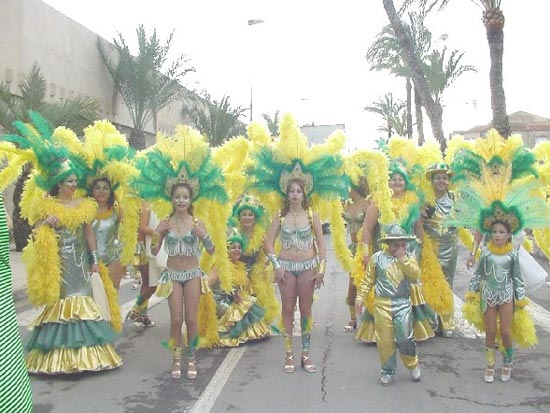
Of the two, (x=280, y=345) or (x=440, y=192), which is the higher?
(x=440, y=192)

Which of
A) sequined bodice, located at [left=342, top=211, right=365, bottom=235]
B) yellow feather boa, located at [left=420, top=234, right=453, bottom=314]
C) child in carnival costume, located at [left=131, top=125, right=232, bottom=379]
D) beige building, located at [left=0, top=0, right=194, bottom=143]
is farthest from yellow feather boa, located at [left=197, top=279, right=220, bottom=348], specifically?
beige building, located at [left=0, top=0, right=194, bottom=143]

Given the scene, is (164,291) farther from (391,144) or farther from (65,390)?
(391,144)

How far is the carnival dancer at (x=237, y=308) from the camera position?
6684 millimetres

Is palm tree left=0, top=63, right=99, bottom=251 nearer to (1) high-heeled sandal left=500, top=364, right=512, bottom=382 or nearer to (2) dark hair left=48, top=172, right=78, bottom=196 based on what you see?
(2) dark hair left=48, top=172, right=78, bottom=196

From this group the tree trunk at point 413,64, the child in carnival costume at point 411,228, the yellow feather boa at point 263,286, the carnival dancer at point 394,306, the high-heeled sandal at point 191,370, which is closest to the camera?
the carnival dancer at point 394,306

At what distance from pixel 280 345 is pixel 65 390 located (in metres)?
2.46

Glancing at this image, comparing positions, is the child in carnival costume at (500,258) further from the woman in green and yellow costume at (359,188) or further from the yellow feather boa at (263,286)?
the yellow feather boa at (263,286)

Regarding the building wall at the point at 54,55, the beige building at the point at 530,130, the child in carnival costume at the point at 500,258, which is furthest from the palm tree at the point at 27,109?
the beige building at the point at 530,130

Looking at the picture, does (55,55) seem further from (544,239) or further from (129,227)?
(544,239)

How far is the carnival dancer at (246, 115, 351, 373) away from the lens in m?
5.71

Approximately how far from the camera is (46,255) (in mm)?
5578

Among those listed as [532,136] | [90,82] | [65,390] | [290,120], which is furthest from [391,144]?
[532,136]

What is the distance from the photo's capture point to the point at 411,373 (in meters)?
5.35

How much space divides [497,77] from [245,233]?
1114 cm
